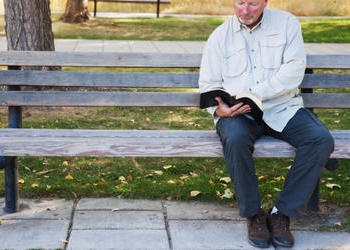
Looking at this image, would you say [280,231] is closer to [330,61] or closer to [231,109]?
[231,109]

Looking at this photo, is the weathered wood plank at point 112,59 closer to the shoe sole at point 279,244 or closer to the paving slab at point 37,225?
the paving slab at point 37,225

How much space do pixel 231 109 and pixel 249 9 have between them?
24.1 inches

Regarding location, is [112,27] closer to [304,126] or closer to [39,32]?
[39,32]

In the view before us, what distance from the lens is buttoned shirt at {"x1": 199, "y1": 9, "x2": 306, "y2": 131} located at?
4176mm

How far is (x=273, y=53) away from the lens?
4.21 m

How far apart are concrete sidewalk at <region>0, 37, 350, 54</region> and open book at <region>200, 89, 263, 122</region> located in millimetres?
7223

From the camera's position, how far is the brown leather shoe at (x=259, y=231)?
3.94m

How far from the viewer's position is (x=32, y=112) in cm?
697

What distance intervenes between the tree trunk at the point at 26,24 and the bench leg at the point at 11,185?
111 inches

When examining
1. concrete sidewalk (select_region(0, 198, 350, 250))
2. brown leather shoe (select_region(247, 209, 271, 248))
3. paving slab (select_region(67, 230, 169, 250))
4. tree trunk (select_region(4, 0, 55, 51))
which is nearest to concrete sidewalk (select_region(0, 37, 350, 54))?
tree trunk (select_region(4, 0, 55, 51))

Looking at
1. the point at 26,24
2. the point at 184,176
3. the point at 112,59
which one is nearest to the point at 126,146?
the point at 112,59

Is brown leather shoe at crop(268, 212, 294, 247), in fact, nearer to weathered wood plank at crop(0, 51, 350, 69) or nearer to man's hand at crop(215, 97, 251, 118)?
man's hand at crop(215, 97, 251, 118)

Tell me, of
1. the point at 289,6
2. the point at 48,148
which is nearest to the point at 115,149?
the point at 48,148

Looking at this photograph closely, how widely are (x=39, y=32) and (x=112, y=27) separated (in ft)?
28.5
